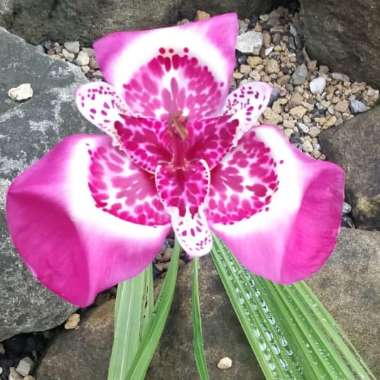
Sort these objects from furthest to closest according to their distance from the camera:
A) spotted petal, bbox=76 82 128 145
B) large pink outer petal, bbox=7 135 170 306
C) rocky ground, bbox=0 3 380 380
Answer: rocky ground, bbox=0 3 380 380 < spotted petal, bbox=76 82 128 145 < large pink outer petal, bbox=7 135 170 306

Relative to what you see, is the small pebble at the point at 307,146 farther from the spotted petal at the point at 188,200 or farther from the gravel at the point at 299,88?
the spotted petal at the point at 188,200

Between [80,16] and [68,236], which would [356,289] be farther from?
[80,16]

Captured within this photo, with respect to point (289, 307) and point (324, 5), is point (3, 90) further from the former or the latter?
point (324, 5)

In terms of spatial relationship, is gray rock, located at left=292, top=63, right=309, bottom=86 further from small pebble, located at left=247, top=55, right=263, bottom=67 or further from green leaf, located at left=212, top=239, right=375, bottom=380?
green leaf, located at left=212, top=239, right=375, bottom=380

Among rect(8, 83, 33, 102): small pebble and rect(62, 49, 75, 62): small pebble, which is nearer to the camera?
rect(8, 83, 33, 102): small pebble

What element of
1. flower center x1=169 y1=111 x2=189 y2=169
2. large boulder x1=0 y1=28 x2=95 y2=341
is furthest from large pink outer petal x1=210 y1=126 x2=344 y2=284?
large boulder x1=0 y1=28 x2=95 y2=341

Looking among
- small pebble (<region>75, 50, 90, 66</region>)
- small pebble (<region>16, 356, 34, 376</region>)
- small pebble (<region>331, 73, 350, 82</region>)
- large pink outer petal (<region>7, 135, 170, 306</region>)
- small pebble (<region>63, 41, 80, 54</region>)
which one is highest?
large pink outer petal (<region>7, 135, 170, 306</region>)

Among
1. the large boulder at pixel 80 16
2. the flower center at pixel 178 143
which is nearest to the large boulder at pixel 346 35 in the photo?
the large boulder at pixel 80 16

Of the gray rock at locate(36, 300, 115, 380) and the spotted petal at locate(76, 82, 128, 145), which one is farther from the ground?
the spotted petal at locate(76, 82, 128, 145)
